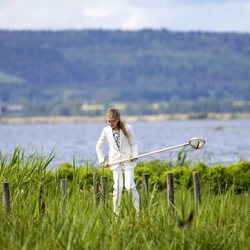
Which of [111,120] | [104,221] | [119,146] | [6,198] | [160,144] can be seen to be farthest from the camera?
[160,144]

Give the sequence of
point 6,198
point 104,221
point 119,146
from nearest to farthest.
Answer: point 104,221 < point 6,198 < point 119,146

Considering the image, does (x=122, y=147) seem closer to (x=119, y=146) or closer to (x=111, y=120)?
(x=119, y=146)

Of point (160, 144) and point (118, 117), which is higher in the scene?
point (160, 144)

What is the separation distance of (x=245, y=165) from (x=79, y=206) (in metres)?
11.1

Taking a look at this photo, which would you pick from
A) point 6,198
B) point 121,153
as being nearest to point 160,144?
point 121,153

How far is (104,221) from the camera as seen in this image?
14.1m

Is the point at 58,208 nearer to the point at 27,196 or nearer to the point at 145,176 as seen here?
the point at 27,196

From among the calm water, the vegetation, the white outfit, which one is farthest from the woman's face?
the vegetation

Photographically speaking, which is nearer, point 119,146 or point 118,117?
point 118,117

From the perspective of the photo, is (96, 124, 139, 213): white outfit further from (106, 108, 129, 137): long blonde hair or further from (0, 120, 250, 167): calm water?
(0, 120, 250, 167): calm water

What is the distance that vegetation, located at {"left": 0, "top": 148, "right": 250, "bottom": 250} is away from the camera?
43.6ft

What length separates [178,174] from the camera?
25750mm

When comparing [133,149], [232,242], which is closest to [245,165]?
[133,149]

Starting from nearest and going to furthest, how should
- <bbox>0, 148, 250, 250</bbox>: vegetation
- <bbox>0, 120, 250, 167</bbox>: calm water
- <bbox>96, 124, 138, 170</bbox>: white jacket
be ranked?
1. <bbox>0, 148, 250, 250</bbox>: vegetation
2. <bbox>96, 124, 138, 170</bbox>: white jacket
3. <bbox>0, 120, 250, 167</bbox>: calm water
